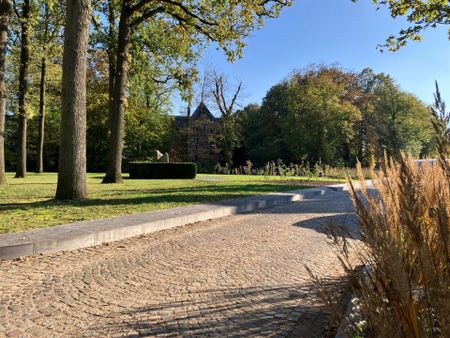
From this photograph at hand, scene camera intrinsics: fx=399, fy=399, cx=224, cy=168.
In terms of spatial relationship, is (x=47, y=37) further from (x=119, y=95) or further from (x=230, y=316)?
(x=230, y=316)

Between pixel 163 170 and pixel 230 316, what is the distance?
889 inches

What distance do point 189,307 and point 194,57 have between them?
792 inches

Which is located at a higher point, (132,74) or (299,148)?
(132,74)

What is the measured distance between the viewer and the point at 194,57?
22.4 m

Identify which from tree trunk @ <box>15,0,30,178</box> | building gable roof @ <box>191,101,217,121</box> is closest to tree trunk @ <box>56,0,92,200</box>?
tree trunk @ <box>15,0,30,178</box>

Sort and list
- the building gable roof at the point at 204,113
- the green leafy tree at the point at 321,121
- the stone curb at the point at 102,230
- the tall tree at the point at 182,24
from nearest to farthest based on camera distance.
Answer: the stone curb at the point at 102,230, the tall tree at the point at 182,24, the green leafy tree at the point at 321,121, the building gable roof at the point at 204,113

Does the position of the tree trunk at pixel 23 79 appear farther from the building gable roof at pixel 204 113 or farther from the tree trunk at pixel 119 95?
the building gable roof at pixel 204 113

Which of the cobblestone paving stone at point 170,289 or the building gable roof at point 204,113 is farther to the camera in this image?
the building gable roof at point 204,113

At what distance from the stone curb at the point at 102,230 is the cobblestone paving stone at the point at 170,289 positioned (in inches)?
8.3

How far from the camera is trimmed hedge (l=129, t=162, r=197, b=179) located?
25.5m

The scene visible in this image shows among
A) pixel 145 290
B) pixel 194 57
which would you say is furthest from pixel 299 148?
pixel 145 290

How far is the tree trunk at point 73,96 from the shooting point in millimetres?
10391

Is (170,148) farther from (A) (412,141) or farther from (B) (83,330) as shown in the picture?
(B) (83,330)

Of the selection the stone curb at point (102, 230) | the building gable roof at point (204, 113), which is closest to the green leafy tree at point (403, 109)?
the building gable roof at point (204, 113)
